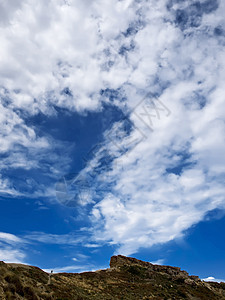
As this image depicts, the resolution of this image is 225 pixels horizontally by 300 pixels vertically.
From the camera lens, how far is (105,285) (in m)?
56.9

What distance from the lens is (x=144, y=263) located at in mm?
109312

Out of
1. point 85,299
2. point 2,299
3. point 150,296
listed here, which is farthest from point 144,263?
point 2,299

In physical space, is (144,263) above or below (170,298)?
above

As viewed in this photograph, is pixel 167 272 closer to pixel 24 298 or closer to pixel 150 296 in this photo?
pixel 150 296

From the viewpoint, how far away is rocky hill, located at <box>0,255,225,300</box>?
89.9ft

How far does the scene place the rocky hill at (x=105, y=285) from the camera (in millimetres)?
27406

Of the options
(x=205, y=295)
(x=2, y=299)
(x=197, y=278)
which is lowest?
(x=2, y=299)

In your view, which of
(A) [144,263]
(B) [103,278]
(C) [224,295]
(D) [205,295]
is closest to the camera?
(B) [103,278]

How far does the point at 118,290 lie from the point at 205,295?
3751cm

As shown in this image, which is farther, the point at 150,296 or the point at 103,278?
the point at 103,278

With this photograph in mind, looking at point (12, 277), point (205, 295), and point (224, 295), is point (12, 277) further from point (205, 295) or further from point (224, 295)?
point (224, 295)

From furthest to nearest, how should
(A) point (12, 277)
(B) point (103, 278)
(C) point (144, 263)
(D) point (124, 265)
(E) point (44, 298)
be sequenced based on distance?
(C) point (144, 263) < (D) point (124, 265) < (B) point (103, 278) < (E) point (44, 298) < (A) point (12, 277)

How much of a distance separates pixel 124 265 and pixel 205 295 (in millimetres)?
37384

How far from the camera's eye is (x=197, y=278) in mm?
99938
